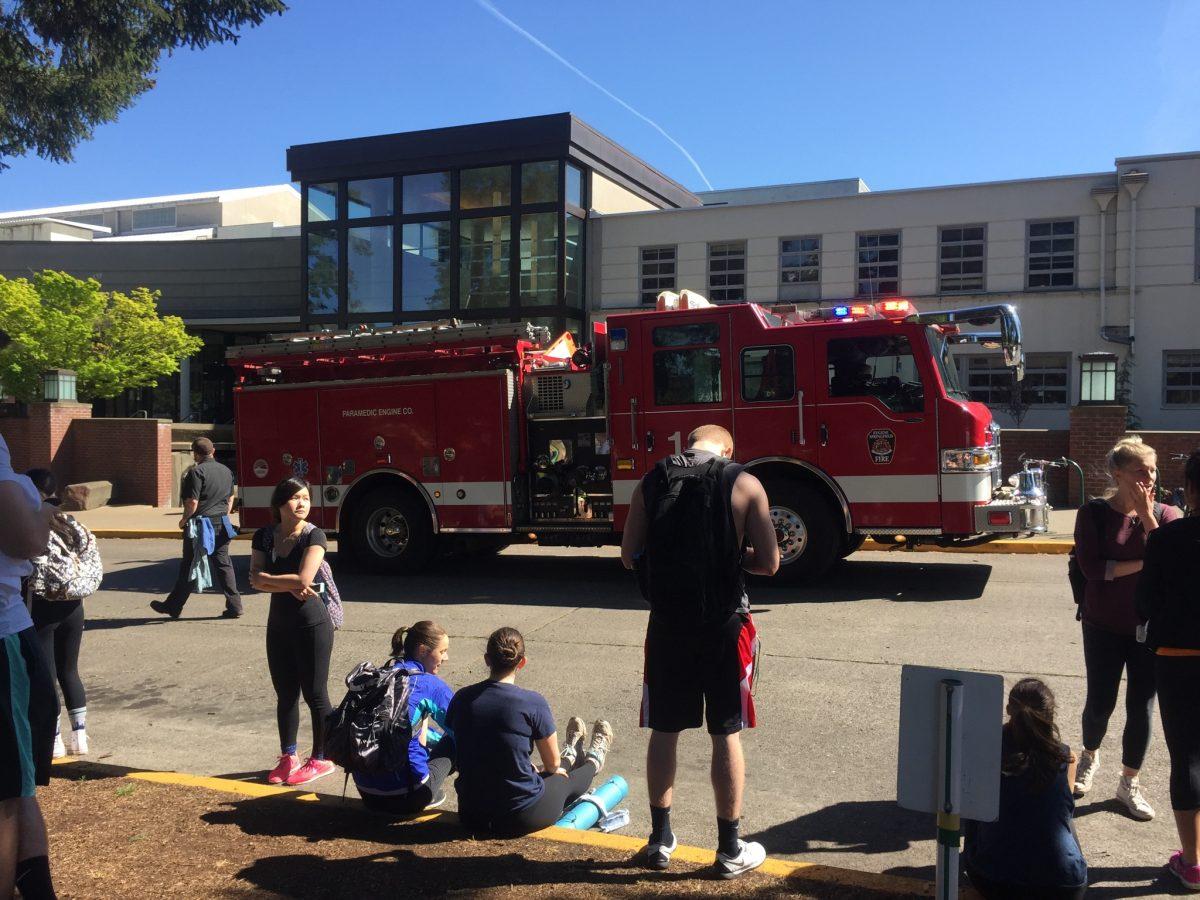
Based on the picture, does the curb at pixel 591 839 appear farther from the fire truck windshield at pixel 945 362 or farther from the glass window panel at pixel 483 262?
the glass window panel at pixel 483 262

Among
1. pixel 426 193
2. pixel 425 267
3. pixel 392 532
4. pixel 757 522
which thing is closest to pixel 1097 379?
pixel 392 532

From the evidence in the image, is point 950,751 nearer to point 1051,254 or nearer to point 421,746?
point 421,746

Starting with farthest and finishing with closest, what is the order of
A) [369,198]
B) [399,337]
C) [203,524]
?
[369,198] < [399,337] < [203,524]

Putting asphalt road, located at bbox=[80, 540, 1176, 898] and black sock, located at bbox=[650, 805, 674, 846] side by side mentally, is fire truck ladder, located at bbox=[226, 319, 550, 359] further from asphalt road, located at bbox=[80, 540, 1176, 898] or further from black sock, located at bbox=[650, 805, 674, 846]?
black sock, located at bbox=[650, 805, 674, 846]

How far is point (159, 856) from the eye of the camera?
416cm

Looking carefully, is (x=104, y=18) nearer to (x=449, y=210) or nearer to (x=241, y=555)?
(x=241, y=555)

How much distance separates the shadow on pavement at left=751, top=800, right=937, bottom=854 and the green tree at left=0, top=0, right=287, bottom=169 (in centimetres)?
954

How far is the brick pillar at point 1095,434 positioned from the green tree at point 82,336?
76.3 ft

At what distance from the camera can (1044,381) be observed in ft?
75.8

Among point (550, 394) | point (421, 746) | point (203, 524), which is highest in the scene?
point (550, 394)

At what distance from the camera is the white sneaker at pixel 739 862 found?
388cm

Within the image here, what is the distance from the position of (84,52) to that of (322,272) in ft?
60.6

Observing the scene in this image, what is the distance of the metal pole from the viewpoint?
3.10 meters

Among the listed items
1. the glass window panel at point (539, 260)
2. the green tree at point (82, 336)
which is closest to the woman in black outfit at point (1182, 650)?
the glass window panel at point (539, 260)
